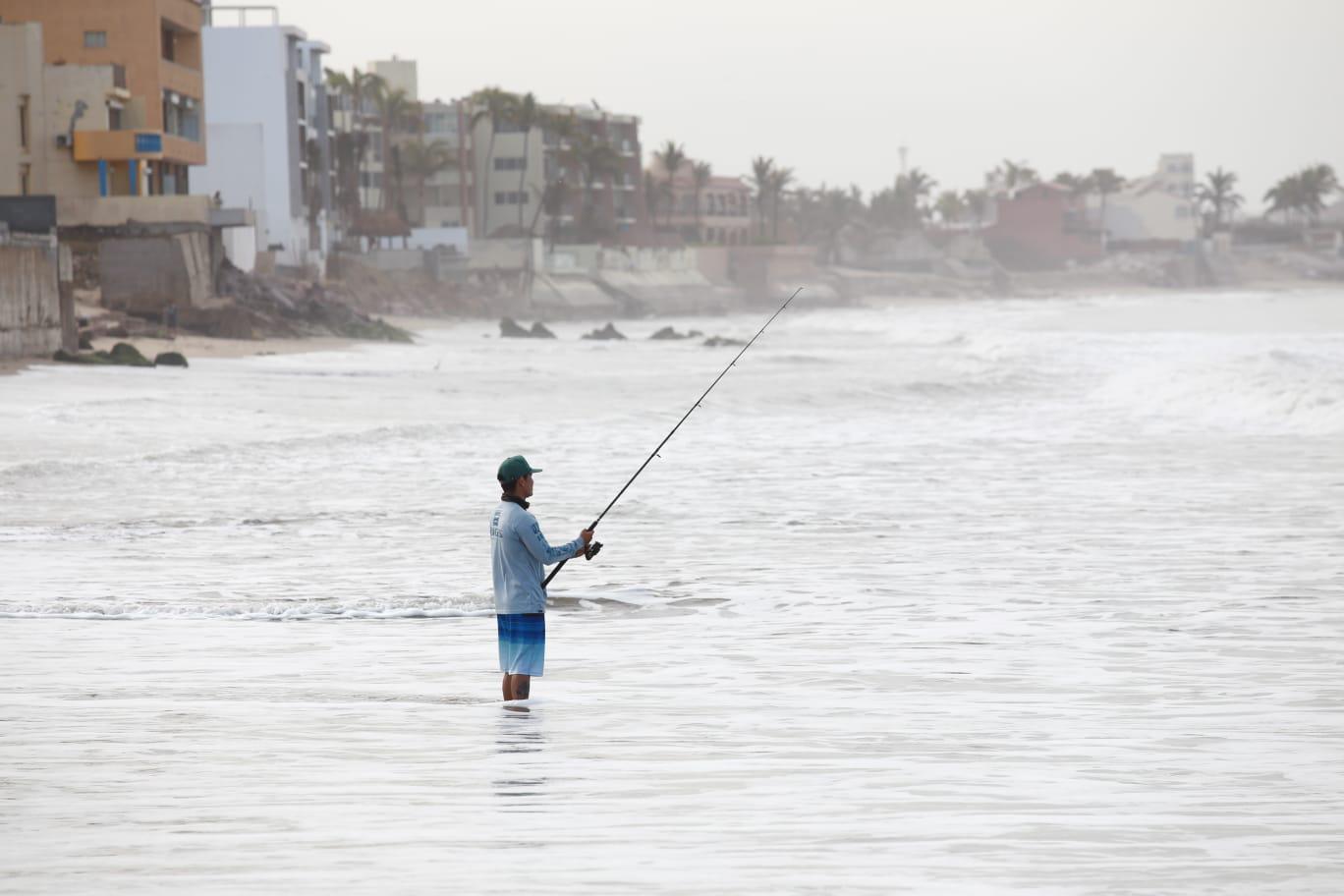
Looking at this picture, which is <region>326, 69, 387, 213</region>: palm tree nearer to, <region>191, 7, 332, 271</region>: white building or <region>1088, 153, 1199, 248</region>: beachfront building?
<region>191, 7, 332, 271</region>: white building

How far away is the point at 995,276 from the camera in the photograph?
15162 centimetres

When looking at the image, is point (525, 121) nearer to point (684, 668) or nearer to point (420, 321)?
point (420, 321)

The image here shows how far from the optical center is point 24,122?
48.8m

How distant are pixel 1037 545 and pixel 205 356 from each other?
27.7m

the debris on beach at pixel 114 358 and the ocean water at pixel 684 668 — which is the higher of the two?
the debris on beach at pixel 114 358

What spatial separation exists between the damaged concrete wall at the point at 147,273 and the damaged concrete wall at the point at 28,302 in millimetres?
13496

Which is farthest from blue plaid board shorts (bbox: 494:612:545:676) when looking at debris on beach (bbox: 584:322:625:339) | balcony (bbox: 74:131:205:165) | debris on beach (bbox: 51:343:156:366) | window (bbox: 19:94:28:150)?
debris on beach (bbox: 584:322:625:339)

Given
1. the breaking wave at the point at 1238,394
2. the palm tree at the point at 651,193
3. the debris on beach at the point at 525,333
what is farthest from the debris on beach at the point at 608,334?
the palm tree at the point at 651,193

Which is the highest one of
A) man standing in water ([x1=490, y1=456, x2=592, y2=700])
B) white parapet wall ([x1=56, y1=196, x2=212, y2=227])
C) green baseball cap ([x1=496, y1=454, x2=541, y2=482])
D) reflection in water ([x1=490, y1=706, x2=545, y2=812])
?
white parapet wall ([x1=56, y1=196, x2=212, y2=227])

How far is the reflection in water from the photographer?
5.80 meters

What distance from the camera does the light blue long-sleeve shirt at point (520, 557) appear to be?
732 cm

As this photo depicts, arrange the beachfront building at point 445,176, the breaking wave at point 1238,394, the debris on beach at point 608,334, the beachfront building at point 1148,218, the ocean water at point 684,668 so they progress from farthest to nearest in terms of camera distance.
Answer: the beachfront building at point 1148,218 → the beachfront building at point 445,176 → the debris on beach at point 608,334 → the breaking wave at point 1238,394 → the ocean water at point 684,668

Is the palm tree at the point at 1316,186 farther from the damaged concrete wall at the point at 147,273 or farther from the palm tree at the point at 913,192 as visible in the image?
the damaged concrete wall at the point at 147,273

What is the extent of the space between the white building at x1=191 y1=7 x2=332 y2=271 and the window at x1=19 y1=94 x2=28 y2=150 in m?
16.0
